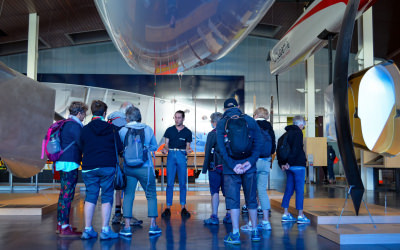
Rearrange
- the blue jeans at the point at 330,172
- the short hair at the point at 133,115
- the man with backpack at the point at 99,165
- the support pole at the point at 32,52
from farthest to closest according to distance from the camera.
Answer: the blue jeans at the point at 330,172 < the support pole at the point at 32,52 < the short hair at the point at 133,115 < the man with backpack at the point at 99,165

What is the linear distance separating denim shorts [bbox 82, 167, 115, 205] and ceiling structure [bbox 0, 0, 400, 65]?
6.36 metres

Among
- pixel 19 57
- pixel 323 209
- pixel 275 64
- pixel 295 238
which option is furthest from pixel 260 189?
pixel 19 57

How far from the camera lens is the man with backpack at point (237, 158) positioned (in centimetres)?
275

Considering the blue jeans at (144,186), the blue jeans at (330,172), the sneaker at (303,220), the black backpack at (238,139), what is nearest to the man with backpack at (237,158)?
the black backpack at (238,139)

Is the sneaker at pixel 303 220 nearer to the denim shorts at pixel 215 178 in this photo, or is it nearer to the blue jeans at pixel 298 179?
the blue jeans at pixel 298 179

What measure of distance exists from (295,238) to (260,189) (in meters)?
0.62

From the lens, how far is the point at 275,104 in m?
12.5

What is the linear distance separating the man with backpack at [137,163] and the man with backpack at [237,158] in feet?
2.10

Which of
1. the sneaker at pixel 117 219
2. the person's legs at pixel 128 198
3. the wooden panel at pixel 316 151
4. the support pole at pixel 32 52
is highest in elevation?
the support pole at pixel 32 52

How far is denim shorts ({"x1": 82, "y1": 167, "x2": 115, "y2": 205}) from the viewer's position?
2.92m

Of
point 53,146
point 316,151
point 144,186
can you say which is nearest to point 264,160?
point 144,186

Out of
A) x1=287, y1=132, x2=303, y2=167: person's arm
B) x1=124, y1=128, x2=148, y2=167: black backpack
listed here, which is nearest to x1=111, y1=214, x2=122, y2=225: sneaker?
x1=124, y1=128, x2=148, y2=167: black backpack

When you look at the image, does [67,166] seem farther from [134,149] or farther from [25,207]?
[25,207]

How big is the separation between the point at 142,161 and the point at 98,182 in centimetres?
37
